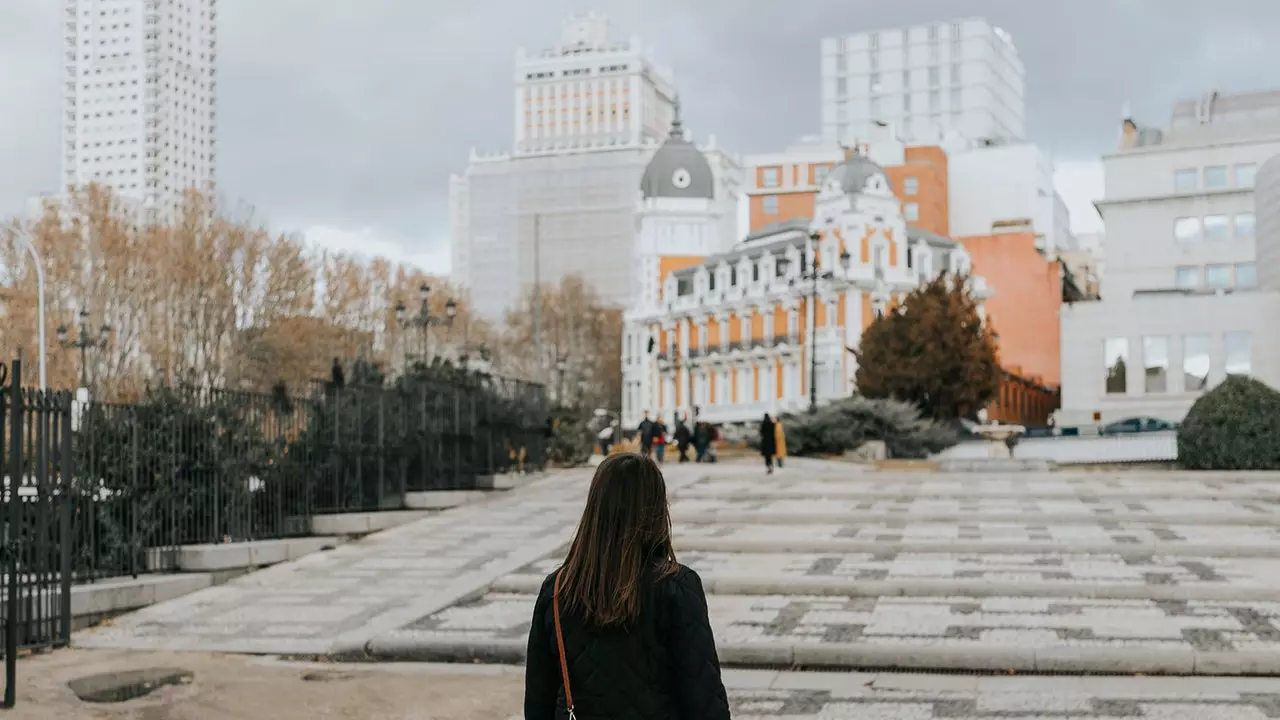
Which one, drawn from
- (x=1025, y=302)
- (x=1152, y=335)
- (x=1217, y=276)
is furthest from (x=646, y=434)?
(x=1025, y=302)

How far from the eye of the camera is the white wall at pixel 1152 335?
5556 cm

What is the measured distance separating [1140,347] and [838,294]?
16712 millimetres

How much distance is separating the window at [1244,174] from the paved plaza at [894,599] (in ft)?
143

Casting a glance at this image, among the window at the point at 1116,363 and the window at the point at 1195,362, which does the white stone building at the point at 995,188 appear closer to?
the window at the point at 1116,363

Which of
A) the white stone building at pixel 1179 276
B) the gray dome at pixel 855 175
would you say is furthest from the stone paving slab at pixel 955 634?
the gray dome at pixel 855 175

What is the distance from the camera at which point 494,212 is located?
13462cm

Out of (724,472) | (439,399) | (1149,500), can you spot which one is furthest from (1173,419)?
(439,399)

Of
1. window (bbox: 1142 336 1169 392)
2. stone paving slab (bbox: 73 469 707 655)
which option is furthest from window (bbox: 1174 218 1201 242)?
stone paving slab (bbox: 73 469 707 655)

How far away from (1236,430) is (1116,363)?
28155 millimetres

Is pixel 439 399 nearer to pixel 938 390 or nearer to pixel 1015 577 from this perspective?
pixel 1015 577

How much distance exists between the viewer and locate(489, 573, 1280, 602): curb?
45.4 ft

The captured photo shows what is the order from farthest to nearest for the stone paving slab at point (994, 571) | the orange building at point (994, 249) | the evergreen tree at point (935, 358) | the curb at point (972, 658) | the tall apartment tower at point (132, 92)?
the tall apartment tower at point (132, 92) < the orange building at point (994, 249) < the evergreen tree at point (935, 358) < the stone paving slab at point (994, 571) < the curb at point (972, 658)

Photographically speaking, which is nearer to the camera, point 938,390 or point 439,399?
point 439,399

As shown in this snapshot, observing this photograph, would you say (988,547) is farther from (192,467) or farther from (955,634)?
(192,467)
